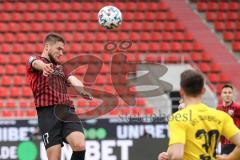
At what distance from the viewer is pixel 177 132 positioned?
451 cm

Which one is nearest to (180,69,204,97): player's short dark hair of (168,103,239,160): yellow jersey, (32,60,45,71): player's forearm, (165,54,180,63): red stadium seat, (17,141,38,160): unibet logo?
(168,103,239,160): yellow jersey

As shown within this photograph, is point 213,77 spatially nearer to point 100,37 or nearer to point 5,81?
point 100,37

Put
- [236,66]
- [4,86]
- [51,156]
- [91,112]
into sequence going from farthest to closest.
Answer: [236,66] < [4,86] < [91,112] < [51,156]

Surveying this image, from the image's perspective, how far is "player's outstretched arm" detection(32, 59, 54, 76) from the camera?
662 cm

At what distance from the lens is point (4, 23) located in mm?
17562

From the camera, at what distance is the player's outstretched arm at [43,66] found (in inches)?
261

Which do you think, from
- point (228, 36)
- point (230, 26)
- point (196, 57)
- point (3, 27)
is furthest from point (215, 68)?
point (3, 27)

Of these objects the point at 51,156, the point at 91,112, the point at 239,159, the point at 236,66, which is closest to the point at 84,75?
the point at 91,112

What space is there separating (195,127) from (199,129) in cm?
3

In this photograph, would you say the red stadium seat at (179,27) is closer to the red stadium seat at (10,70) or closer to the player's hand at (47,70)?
the red stadium seat at (10,70)

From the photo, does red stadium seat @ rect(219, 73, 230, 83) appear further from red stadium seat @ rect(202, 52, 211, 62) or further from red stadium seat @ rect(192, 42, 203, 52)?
red stadium seat @ rect(192, 42, 203, 52)

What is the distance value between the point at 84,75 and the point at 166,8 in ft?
10.8

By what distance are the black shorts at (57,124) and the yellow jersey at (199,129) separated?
2.75 meters

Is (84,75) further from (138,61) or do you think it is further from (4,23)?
(4,23)
